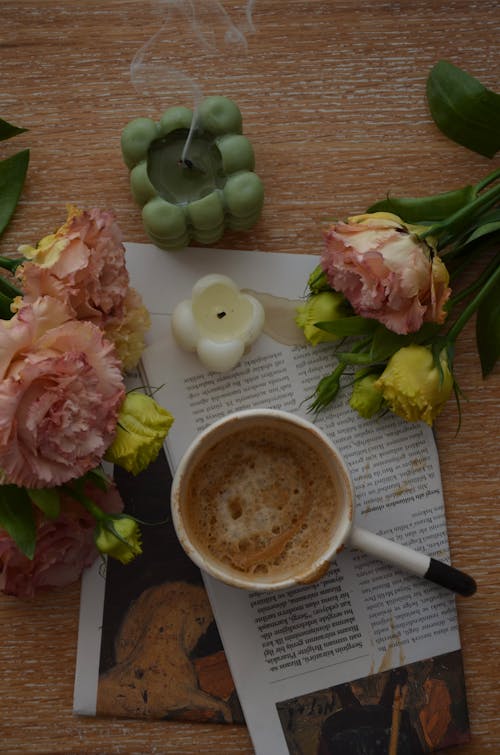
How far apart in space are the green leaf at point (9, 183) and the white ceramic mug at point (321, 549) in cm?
28

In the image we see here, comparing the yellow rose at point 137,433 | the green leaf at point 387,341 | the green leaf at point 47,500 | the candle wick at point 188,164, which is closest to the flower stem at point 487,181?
the green leaf at point 387,341

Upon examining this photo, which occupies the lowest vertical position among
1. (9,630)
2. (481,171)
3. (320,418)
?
(9,630)

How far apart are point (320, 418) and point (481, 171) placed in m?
0.29

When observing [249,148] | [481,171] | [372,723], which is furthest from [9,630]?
[481,171]

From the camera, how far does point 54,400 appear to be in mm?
528

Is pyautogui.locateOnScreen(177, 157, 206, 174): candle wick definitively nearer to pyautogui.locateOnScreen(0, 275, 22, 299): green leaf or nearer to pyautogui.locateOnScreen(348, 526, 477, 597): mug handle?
pyautogui.locateOnScreen(0, 275, 22, 299): green leaf

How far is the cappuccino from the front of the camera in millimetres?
684

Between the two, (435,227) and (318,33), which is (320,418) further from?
(318,33)

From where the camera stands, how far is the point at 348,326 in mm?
672

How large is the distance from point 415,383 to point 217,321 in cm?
19

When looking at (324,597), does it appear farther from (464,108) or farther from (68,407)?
(464,108)

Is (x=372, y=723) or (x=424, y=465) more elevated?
(x=424, y=465)

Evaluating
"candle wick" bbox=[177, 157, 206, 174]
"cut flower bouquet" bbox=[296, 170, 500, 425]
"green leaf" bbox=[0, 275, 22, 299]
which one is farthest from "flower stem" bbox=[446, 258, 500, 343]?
"green leaf" bbox=[0, 275, 22, 299]

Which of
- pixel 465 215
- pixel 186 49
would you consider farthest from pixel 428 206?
pixel 186 49
